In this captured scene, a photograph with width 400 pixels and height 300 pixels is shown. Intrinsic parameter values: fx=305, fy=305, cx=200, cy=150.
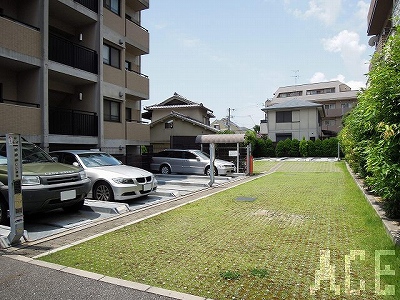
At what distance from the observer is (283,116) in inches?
1594

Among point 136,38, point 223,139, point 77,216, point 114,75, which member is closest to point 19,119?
point 77,216

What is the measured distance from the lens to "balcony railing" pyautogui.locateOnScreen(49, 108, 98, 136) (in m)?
11.5

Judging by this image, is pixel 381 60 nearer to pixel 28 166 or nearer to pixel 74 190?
pixel 74 190

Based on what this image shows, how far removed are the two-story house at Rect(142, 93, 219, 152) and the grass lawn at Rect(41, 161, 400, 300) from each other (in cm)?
1293

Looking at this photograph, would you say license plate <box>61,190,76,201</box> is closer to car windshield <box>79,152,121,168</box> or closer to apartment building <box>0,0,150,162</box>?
car windshield <box>79,152,121,168</box>

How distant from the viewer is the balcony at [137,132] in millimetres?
15383

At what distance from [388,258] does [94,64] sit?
1261cm

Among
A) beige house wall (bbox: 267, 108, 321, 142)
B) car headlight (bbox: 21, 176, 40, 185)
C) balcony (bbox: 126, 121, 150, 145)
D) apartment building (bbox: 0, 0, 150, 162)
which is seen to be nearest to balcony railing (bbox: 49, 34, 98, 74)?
apartment building (bbox: 0, 0, 150, 162)

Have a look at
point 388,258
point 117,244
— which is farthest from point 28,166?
point 388,258

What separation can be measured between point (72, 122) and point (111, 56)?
14.1 ft

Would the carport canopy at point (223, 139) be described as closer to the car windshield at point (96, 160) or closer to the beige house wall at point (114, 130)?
the beige house wall at point (114, 130)

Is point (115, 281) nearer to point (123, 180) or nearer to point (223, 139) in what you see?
point (123, 180)

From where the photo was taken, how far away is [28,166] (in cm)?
652

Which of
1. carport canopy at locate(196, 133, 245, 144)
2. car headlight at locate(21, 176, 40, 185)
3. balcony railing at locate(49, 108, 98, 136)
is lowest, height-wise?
car headlight at locate(21, 176, 40, 185)
